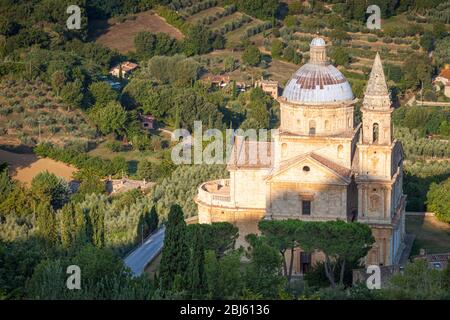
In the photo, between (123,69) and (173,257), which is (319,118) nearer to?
(173,257)

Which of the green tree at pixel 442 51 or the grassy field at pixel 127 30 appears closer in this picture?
the green tree at pixel 442 51

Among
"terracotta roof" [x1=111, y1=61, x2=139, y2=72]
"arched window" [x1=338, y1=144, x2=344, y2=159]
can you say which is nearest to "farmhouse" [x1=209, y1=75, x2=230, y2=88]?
"terracotta roof" [x1=111, y1=61, x2=139, y2=72]

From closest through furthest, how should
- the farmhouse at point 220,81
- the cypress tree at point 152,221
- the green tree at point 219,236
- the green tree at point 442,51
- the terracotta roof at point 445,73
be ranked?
the green tree at point 219,236 < the cypress tree at point 152,221 < the farmhouse at point 220,81 < the terracotta roof at point 445,73 < the green tree at point 442,51

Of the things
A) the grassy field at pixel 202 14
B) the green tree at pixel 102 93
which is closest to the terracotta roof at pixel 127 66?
the grassy field at pixel 202 14

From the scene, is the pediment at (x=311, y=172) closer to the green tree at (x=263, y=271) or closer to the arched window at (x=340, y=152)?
the arched window at (x=340, y=152)

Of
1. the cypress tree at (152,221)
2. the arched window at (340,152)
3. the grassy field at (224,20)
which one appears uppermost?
the arched window at (340,152)

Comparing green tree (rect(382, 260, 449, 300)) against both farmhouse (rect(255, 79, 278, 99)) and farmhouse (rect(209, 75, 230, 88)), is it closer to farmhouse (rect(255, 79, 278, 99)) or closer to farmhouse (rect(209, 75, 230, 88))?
farmhouse (rect(255, 79, 278, 99))
